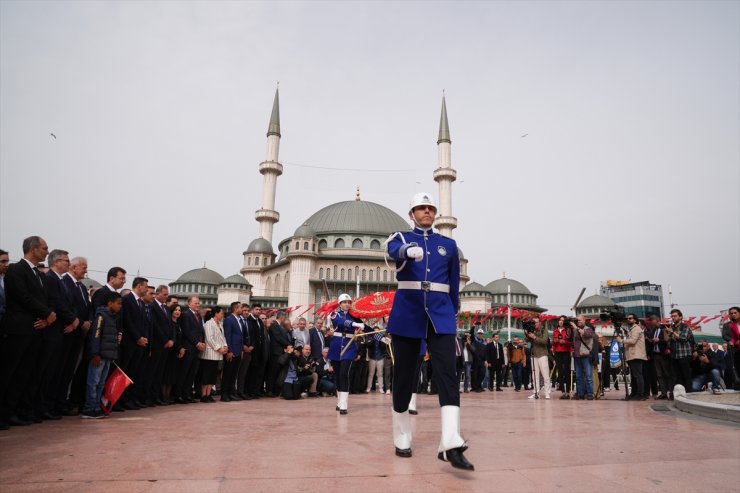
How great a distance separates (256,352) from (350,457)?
726 cm

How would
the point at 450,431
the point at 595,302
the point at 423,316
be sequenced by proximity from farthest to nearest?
the point at 595,302, the point at 423,316, the point at 450,431

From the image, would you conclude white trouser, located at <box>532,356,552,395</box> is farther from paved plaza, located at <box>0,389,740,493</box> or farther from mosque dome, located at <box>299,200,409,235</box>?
mosque dome, located at <box>299,200,409,235</box>

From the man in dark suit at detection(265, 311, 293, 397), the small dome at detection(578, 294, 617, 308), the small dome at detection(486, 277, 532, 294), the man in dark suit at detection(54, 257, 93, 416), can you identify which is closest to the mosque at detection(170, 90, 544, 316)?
the small dome at detection(486, 277, 532, 294)

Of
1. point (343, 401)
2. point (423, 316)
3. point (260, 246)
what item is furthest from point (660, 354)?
point (260, 246)

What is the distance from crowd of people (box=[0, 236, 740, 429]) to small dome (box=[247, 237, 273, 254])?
51.3 metres

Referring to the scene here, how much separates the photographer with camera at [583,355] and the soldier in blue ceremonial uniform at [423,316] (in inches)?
298

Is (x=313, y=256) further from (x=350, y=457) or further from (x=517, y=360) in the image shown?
(x=350, y=457)

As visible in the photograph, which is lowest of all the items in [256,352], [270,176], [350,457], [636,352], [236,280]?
[350,457]

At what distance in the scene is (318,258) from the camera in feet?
196

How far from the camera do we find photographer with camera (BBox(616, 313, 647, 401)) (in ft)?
32.4

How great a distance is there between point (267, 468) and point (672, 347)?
9.55 m

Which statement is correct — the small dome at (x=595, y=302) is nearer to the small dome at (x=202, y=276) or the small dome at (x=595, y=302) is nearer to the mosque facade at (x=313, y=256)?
the mosque facade at (x=313, y=256)

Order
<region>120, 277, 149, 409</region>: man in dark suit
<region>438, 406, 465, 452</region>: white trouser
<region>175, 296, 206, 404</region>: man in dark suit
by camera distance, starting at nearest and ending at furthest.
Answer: <region>438, 406, 465, 452</region>: white trouser, <region>120, 277, 149, 409</region>: man in dark suit, <region>175, 296, 206, 404</region>: man in dark suit

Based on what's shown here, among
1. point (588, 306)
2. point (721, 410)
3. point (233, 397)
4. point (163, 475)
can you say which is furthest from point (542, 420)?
point (588, 306)
